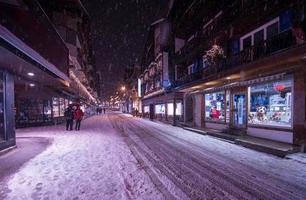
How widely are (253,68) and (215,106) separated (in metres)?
7.10

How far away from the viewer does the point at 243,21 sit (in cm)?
1485

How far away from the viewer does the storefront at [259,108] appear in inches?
436

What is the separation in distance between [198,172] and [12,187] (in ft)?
15.4

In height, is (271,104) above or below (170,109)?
above

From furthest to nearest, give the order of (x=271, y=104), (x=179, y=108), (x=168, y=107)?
(x=168, y=107)
(x=179, y=108)
(x=271, y=104)

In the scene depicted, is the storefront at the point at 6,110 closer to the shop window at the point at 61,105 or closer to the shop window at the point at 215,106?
the shop window at the point at 215,106

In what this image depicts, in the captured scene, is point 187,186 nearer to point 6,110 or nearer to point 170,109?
point 6,110

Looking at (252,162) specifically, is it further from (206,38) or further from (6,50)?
(206,38)

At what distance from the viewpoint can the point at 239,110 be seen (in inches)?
614

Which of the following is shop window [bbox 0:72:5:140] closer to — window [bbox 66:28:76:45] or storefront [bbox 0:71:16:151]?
storefront [bbox 0:71:16:151]

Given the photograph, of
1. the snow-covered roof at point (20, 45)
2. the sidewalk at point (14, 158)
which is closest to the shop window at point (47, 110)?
the snow-covered roof at point (20, 45)

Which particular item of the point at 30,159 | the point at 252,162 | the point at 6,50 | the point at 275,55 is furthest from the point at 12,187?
the point at 275,55

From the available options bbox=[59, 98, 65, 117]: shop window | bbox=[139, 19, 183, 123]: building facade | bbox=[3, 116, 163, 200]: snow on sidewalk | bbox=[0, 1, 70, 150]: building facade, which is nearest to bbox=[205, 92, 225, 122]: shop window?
bbox=[139, 19, 183, 123]: building facade

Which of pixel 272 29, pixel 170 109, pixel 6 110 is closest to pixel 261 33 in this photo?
pixel 272 29
